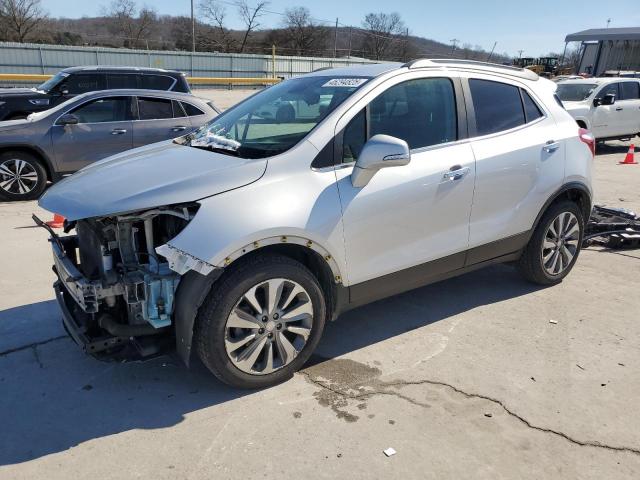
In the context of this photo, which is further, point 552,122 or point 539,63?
point 539,63

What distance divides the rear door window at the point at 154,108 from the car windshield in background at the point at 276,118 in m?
4.74

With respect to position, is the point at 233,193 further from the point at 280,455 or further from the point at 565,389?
the point at 565,389

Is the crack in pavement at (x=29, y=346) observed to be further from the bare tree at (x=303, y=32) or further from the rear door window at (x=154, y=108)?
the bare tree at (x=303, y=32)

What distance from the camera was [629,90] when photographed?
47.7 ft

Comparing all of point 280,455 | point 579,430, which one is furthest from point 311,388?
point 579,430

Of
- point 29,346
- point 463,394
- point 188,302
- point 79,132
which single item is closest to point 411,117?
point 463,394

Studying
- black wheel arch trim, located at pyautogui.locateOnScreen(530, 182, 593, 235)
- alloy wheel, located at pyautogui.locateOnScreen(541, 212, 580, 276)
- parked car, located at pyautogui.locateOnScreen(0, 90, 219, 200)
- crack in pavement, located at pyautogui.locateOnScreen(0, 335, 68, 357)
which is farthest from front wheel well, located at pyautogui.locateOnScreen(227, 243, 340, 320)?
parked car, located at pyautogui.locateOnScreen(0, 90, 219, 200)

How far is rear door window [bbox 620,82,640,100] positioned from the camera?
47.1 ft

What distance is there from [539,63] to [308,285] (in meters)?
58.4

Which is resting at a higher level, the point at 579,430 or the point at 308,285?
the point at 308,285

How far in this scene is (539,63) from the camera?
178 feet

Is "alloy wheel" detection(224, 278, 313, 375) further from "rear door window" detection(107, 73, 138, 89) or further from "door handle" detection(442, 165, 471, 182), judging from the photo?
"rear door window" detection(107, 73, 138, 89)

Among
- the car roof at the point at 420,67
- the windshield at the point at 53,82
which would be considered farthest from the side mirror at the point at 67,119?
the car roof at the point at 420,67

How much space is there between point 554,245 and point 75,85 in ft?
31.5
